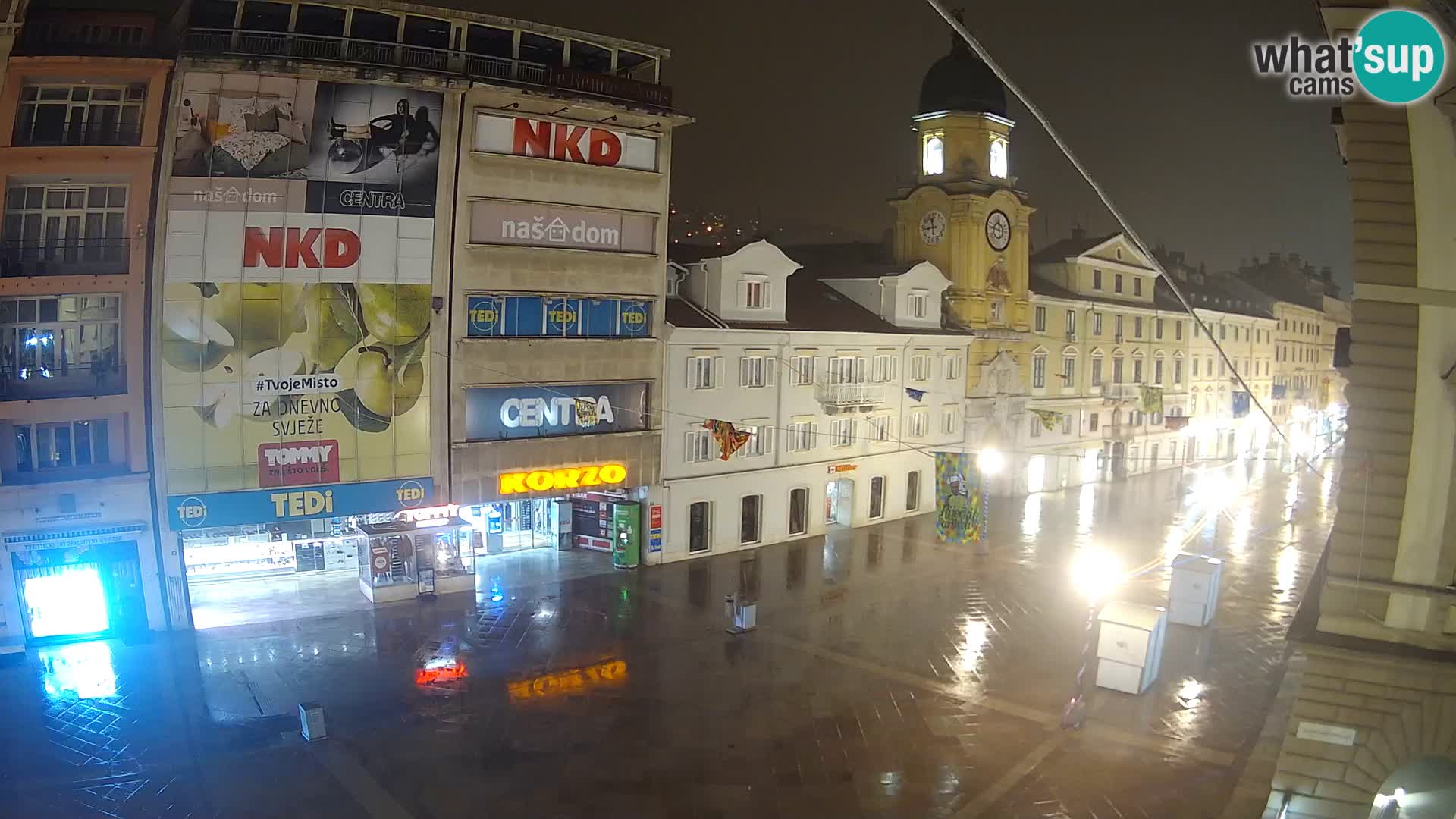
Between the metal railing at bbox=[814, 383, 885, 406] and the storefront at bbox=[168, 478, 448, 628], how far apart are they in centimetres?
1404

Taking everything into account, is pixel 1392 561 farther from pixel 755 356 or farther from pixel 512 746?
pixel 755 356

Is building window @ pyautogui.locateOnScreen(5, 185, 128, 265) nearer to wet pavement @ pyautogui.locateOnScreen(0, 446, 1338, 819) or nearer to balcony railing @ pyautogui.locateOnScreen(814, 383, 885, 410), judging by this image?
wet pavement @ pyautogui.locateOnScreen(0, 446, 1338, 819)

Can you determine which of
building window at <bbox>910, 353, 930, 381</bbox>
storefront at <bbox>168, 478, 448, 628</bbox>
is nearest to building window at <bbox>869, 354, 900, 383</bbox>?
building window at <bbox>910, 353, 930, 381</bbox>

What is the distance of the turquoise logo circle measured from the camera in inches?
404

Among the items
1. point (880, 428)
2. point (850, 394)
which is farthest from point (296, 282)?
point (880, 428)

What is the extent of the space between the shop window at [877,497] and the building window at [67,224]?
27.1 meters

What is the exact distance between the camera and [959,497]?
106 ft

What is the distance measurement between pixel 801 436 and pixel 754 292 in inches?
229

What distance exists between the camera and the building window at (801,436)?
36.9 metres

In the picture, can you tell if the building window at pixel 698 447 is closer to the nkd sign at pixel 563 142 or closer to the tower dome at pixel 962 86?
the nkd sign at pixel 563 142

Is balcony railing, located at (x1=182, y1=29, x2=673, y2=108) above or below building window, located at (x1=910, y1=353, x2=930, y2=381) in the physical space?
above

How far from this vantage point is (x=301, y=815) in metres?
15.6

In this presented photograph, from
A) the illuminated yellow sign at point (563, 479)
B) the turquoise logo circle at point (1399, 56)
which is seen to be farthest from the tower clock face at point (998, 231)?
the turquoise logo circle at point (1399, 56)

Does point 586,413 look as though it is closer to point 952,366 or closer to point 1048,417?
point 952,366
